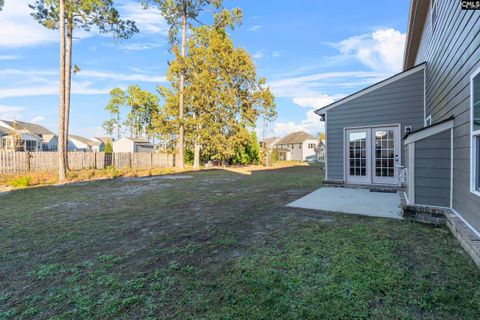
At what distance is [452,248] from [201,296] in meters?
2.89

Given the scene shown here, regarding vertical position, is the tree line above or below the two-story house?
above

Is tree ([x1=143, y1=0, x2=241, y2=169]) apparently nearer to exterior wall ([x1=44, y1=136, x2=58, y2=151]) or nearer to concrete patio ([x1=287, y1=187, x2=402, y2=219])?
concrete patio ([x1=287, y1=187, x2=402, y2=219])

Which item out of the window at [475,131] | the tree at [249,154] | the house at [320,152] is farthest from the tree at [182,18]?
the house at [320,152]

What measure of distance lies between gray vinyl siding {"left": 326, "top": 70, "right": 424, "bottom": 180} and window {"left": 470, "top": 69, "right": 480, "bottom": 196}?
438 centimetres

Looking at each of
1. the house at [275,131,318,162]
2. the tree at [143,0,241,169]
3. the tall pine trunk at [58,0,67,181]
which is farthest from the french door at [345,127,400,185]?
the house at [275,131,318,162]

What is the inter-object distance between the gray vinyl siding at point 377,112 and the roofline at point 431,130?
10.8 feet

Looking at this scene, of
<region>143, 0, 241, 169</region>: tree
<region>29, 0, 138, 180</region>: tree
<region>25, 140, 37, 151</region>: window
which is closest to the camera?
<region>29, 0, 138, 180</region>: tree

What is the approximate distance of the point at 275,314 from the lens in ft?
5.54

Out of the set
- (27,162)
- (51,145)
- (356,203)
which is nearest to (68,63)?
(27,162)

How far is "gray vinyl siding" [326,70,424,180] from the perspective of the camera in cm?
655

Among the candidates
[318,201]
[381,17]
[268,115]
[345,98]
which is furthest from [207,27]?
[318,201]

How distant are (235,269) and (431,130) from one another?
3669 millimetres

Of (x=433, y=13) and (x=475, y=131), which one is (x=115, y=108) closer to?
Answer: (x=433, y=13)

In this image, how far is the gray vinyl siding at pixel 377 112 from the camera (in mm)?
6555
